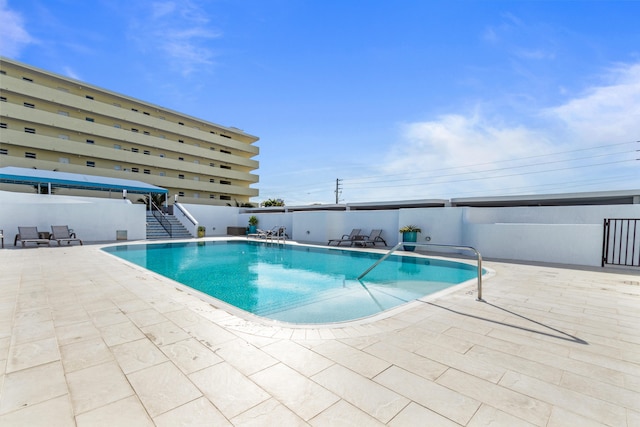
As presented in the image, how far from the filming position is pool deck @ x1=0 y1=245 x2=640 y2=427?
201 centimetres

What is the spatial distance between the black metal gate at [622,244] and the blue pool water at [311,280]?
4.42m

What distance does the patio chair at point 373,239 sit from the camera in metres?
15.7

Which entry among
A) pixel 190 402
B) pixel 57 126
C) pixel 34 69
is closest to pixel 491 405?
pixel 190 402

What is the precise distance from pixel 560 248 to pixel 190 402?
12419mm

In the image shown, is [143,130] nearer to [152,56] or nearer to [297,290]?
[152,56]

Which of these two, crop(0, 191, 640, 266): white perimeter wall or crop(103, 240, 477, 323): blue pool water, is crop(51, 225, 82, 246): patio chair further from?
crop(103, 240, 477, 323): blue pool water

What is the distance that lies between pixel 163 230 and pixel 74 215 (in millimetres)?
5439

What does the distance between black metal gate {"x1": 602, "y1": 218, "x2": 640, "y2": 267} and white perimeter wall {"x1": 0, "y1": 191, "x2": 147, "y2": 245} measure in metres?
22.6

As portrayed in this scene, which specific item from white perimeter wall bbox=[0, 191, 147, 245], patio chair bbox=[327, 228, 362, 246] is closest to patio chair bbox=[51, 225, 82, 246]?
white perimeter wall bbox=[0, 191, 147, 245]

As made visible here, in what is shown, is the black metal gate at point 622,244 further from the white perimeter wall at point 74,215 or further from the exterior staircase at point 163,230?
the white perimeter wall at point 74,215

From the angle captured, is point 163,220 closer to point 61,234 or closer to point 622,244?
point 61,234

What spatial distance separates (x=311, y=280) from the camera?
25.4ft

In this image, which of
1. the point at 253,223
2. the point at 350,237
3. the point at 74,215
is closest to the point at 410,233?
the point at 350,237

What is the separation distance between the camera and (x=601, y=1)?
697 cm
